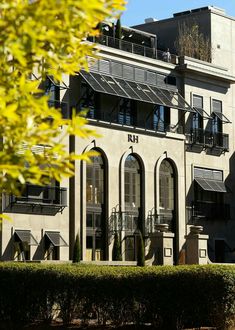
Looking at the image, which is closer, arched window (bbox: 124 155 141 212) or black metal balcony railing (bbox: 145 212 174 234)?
arched window (bbox: 124 155 141 212)

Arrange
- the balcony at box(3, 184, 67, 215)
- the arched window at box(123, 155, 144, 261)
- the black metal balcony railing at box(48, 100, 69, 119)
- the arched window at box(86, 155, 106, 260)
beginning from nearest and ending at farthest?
the balcony at box(3, 184, 67, 215) → the black metal balcony railing at box(48, 100, 69, 119) → the arched window at box(86, 155, 106, 260) → the arched window at box(123, 155, 144, 261)

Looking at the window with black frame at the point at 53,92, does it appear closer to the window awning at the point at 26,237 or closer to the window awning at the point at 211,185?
the window awning at the point at 26,237

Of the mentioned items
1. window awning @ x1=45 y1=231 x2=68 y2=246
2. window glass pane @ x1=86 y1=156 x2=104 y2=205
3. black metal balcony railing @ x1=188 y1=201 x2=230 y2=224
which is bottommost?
window awning @ x1=45 y1=231 x2=68 y2=246

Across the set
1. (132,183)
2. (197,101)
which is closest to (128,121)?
(132,183)

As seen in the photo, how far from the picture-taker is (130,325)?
18.9 metres

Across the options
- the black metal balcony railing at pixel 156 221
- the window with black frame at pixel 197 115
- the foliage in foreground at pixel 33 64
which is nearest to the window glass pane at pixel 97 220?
the black metal balcony railing at pixel 156 221

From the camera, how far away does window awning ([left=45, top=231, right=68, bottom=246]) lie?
4350 centimetres

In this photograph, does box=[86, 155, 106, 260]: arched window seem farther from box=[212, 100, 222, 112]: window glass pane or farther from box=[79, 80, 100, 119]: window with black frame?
box=[212, 100, 222, 112]: window glass pane

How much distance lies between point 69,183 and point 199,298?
93.3 feet

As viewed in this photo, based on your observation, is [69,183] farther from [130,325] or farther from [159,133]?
[130,325]

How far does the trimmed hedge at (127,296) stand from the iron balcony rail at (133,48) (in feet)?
101

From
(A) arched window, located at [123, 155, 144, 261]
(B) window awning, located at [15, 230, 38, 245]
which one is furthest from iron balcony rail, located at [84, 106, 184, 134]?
(B) window awning, located at [15, 230, 38, 245]

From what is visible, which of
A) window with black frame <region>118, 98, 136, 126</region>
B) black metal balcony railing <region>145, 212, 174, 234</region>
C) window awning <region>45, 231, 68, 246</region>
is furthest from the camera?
window with black frame <region>118, 98, 136, 126</region>

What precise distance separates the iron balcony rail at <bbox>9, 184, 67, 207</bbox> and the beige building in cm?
6
